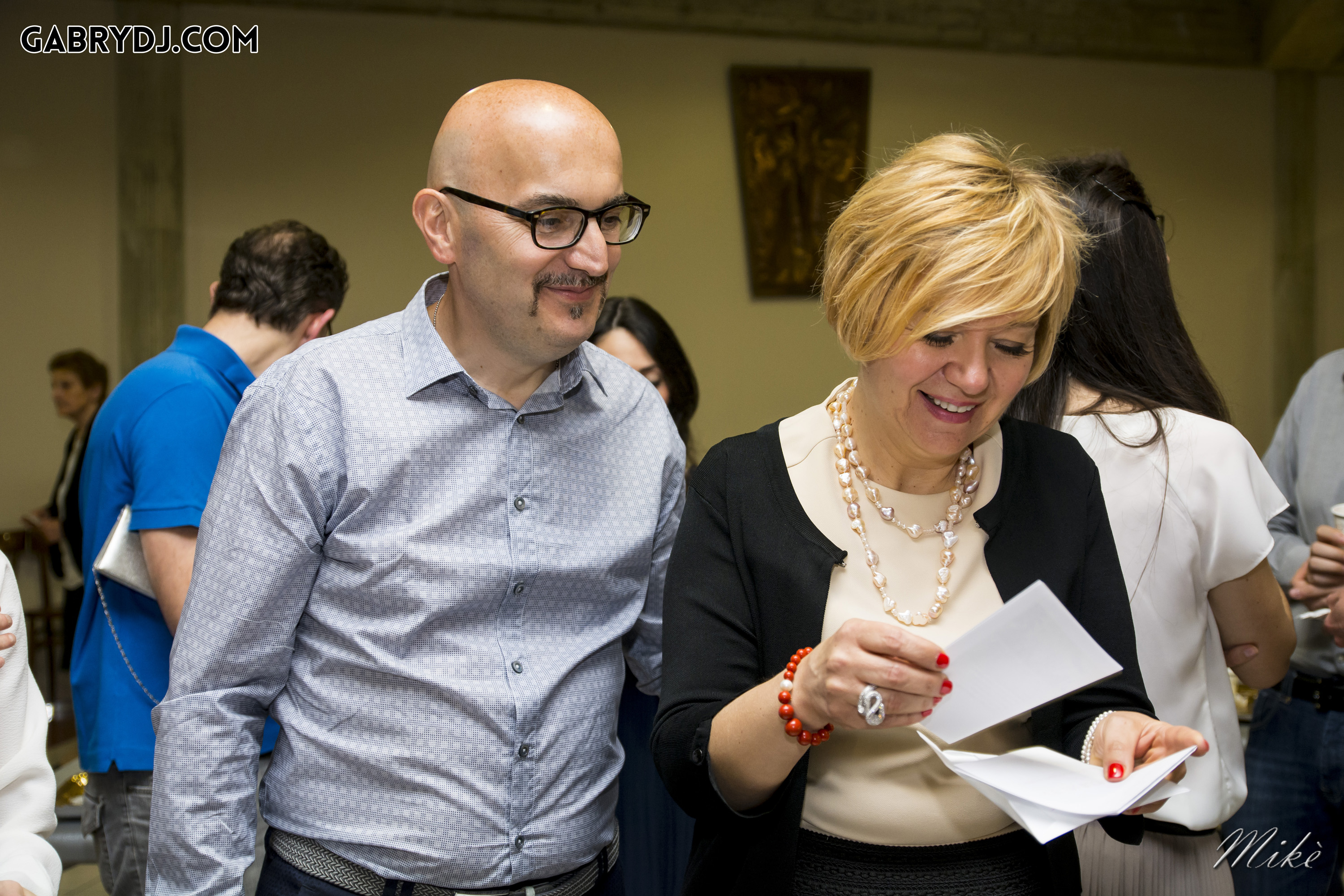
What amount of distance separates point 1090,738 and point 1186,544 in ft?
1.59

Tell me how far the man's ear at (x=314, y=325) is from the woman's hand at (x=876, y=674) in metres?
1.99

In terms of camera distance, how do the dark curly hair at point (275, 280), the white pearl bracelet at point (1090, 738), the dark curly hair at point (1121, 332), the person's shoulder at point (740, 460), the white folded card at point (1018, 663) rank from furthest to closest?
the dark curly hair at point (275, 280) < the dark curly hair at point (1121, 332) < the person's shoulder at point (740, 460) < the white pearl bracelet at point (1090, 738) < the white folded card at point (1018, 663)

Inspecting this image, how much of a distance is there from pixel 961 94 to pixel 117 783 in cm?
785

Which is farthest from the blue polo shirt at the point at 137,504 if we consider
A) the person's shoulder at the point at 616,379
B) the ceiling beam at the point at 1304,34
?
the ceiling beam at the point at 1304,34

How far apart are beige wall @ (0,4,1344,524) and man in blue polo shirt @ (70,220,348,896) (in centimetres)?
521

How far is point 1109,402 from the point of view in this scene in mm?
1760

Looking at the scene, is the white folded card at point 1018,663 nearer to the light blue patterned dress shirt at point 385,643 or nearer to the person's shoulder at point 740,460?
the person's shoulder at point 740,460

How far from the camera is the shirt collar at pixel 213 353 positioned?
244 centimetres

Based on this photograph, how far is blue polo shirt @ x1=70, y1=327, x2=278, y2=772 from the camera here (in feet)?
7.25

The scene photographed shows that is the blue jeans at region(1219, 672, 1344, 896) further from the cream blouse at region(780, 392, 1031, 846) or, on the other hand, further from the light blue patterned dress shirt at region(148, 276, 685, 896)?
the light blue patterned dress shirt at region(148, 276, 685, 896)

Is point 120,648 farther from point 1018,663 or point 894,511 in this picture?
point 1018,663

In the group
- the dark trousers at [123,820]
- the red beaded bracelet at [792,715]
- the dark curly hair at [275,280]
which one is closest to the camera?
the red beaded bracelet at [792,715]

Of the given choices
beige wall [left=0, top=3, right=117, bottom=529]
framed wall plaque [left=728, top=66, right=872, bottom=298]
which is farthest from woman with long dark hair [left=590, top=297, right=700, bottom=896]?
beige wall [left=0, top=3, right=117, bottom=529]

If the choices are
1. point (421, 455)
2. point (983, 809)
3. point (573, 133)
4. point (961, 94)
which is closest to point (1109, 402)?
point (983, 809)
